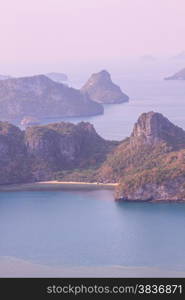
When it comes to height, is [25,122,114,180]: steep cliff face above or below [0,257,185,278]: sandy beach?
above

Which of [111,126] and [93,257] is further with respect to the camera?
[111,126]

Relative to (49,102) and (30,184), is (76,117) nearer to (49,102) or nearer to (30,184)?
(49,102)

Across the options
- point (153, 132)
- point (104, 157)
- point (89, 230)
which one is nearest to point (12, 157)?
point (104, 157)

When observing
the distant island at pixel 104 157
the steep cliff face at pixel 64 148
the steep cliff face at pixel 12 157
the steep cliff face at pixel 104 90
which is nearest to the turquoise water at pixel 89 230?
the distant island at pixel 104 157

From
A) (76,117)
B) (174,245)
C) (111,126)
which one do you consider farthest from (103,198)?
(76,117)

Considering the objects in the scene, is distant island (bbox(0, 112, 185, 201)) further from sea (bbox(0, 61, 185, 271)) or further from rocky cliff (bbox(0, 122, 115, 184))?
sea (bbox(0, 61, 185, 271))

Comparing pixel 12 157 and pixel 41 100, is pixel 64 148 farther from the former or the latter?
pixel 41 100

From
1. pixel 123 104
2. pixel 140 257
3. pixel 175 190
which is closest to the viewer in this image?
pixel 140 257

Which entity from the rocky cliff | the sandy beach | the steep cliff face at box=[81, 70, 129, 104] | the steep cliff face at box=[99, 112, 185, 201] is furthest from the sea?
the steep cliff face at box=[81, 70, 129, 104]
